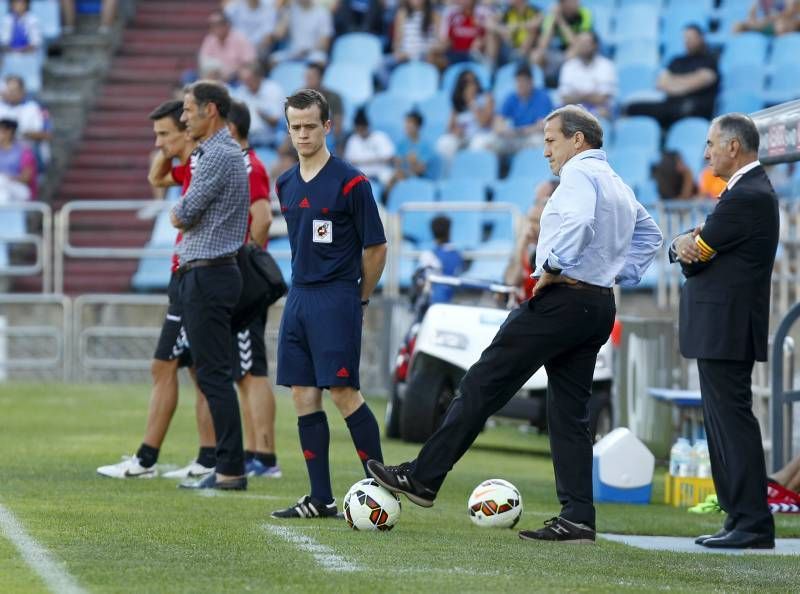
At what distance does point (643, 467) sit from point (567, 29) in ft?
42.5

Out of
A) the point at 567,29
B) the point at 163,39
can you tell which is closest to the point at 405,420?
the point at 567,29

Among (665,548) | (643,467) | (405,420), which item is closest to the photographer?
(665,548)

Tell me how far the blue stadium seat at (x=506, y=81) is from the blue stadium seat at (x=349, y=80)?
71.8 inches

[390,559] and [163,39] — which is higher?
[163,39]

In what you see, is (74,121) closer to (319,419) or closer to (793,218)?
(793,218)

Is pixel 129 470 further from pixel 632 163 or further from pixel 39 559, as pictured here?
pixel 632 163

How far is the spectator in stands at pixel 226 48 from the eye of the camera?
23.9 m

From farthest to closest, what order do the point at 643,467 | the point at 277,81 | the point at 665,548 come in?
the point at 277,81, the point at 643,467, the point at 665,548

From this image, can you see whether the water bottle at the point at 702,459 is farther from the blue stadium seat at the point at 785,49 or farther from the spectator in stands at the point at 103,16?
the spectator in stands at the point at 103,16

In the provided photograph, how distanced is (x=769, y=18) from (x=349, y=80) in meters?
5.78

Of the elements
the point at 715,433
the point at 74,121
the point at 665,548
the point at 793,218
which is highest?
the point at 74,121

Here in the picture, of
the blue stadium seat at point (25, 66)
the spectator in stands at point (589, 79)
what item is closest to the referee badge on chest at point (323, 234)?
the spectator in stands at point (589, 79)

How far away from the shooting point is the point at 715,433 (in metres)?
8.52

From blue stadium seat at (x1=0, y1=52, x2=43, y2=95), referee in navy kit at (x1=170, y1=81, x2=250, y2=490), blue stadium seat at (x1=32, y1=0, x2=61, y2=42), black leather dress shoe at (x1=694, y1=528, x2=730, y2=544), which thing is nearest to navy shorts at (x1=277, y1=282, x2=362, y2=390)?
referee in navy kit at (x1=170, y1=81, x2=250, y2=490)
